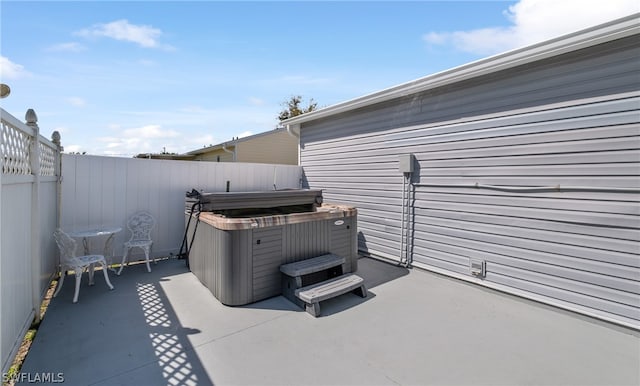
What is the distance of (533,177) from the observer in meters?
3.12

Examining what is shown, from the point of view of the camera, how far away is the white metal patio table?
138 inches

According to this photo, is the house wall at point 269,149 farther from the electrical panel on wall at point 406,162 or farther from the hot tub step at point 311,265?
the hot tub step at point 311,265

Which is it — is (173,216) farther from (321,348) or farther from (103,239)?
(321,348)

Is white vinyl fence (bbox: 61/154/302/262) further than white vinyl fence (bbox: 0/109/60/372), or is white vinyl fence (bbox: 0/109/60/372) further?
white vinyl fence (bbox: 61/154/302/262)

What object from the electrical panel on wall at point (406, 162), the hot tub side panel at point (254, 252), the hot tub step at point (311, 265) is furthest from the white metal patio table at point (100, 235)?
the electrical panel on wall at point (406, 162)

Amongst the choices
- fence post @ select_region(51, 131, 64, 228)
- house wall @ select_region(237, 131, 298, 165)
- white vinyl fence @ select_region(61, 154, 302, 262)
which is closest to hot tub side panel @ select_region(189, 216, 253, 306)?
white vinyl fence @ select_region(61, 154, 302, 262)

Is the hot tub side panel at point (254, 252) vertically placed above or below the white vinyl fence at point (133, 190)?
below

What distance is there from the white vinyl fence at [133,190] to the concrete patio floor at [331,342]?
3.75 feet

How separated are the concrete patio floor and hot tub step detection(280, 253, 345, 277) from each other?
0.35 m

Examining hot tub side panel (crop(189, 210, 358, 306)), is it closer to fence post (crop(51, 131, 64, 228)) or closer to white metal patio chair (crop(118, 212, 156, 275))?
white metal patio chair (crop(118, 212, 156, 275))

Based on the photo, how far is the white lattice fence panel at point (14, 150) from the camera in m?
1.88

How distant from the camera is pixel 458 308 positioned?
2.98m

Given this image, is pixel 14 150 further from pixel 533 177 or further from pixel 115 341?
pixel 533 177

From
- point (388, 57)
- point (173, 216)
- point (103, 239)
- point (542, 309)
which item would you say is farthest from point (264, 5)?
point (542, 309)
